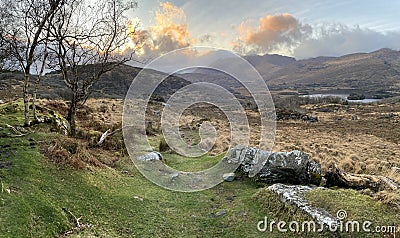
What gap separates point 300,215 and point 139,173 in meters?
10.0

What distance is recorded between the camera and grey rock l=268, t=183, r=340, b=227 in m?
9.62

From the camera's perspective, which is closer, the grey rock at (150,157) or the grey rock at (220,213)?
the grey rock at (220,213)

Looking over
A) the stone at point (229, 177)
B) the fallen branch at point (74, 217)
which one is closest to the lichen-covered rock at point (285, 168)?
the stone at point (229, 177)

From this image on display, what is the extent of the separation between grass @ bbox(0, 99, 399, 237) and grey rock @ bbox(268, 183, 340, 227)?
0.28m

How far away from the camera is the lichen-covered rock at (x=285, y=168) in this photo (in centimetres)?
1509

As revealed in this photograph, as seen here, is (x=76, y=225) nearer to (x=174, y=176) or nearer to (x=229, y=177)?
(x=174, y=176)

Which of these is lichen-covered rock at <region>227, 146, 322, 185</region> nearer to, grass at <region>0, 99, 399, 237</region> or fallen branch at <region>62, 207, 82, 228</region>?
grass at <region>0, 99, 399, 237</region>

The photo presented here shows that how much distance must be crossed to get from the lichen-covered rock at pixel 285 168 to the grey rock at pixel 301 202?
256cm

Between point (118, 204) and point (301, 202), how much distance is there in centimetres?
744

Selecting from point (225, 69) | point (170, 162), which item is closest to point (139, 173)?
point (170, 162)

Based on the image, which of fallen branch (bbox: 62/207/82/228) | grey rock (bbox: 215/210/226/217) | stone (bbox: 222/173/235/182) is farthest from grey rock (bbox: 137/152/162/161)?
fallen branch (bbox: 62/207/82/228)

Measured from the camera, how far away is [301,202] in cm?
1094

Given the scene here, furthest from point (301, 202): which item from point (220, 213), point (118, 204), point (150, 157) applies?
point (150, 157)

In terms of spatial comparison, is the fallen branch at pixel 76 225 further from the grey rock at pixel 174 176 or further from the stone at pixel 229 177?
the stone at pixel 229 177
